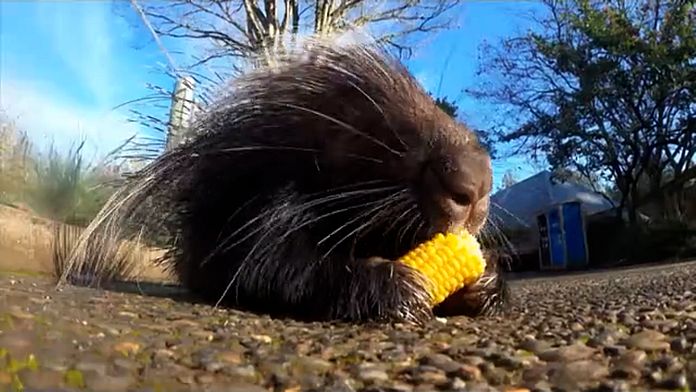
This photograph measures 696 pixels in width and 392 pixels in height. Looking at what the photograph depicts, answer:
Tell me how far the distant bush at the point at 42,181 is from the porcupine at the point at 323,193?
0.19 meters

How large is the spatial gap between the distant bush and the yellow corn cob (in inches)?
27.5

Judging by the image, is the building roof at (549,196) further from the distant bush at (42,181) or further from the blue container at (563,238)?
the distant bush at (42,181)

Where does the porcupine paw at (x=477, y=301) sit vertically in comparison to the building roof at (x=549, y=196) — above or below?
below

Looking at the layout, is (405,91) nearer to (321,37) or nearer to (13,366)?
(321,37)

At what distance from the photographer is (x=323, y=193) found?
1.61 metres

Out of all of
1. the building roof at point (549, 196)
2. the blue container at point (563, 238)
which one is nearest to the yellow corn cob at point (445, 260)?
the blue container at point (563, 238)

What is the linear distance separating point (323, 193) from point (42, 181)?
0.55 meters

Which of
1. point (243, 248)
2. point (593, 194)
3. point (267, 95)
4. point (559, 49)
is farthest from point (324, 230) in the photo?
point (593, 194)

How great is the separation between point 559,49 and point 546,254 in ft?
10.4

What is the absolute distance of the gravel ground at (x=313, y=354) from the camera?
0.83 metres

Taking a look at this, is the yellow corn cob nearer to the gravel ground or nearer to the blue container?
the gravel ground

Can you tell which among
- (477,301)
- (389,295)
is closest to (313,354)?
(389,295)

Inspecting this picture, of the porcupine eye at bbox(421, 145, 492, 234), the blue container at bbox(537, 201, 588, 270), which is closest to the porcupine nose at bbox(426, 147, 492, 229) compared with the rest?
the porcupine eye at bbox(421, 145, 492, 234)

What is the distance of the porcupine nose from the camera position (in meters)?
1.46
